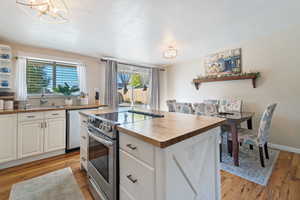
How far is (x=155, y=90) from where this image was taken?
201 inches

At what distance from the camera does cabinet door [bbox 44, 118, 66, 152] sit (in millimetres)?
2592

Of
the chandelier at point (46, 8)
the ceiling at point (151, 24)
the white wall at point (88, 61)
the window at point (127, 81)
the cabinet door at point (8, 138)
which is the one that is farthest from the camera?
the window at point (127, 81)

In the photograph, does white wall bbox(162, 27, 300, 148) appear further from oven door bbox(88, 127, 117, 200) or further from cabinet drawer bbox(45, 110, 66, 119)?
cabinet drawer bbox(45, 110, 66, 119)

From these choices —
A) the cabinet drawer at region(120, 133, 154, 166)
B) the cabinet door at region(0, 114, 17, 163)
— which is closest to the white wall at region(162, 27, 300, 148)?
the cabinet drawer at region(120, 133, 154, 166)

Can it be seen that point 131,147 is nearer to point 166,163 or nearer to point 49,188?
point 166,163

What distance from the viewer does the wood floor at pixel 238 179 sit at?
5.14ft

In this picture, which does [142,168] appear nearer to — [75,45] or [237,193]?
[237,193]

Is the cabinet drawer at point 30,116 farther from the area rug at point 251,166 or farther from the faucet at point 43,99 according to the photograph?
the area rug at point 251,166

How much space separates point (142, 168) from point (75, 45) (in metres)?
3.13

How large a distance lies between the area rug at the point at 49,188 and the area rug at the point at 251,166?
220 cm

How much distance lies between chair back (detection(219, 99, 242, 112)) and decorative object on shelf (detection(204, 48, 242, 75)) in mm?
823

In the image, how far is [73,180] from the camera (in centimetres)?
191

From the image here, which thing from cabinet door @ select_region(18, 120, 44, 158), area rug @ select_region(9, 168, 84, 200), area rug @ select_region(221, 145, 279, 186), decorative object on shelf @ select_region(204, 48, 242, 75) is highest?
decorative object on shelf @ select_region(204, 48, 242, 75)

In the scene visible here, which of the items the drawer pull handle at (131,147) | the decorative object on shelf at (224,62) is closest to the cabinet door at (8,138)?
the drawer pull handle at (131,147)
